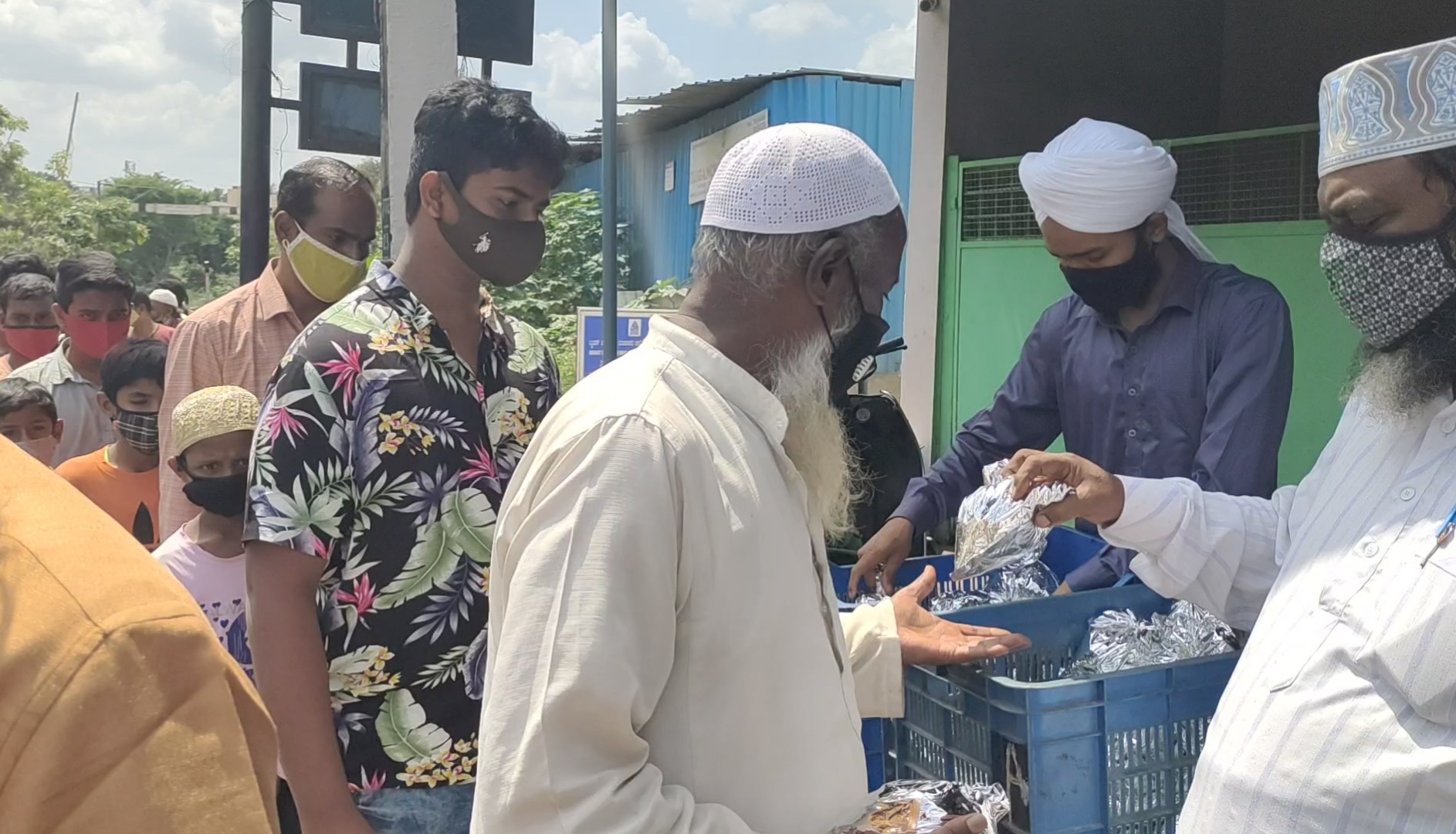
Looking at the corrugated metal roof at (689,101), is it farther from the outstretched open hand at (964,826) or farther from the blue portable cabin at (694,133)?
the outstretched open hand at (964,826)

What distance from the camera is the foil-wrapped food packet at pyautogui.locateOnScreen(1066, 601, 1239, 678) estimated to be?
1.93m

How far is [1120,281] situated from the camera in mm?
2602

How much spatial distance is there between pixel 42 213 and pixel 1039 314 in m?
26.1

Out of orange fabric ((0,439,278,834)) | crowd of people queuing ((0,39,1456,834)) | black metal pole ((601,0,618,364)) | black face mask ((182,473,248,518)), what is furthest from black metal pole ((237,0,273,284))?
orange fabric ((0,439,278,834))

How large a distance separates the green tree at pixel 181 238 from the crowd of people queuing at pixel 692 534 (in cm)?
3438

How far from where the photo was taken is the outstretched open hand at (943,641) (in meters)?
1.71

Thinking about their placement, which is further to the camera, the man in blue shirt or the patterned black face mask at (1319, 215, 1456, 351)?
the man in blue shirt

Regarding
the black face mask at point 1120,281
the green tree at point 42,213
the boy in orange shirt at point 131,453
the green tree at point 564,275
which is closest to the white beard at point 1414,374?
the black face mask at point 1120,281

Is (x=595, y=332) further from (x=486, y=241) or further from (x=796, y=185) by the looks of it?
(x=796, y=185)

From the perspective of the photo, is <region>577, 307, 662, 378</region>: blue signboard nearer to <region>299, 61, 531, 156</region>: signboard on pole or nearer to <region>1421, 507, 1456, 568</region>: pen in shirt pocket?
<region>299, 61, 531, 156</region>: signboard on pole

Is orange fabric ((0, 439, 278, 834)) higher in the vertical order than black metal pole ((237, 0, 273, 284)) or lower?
lower

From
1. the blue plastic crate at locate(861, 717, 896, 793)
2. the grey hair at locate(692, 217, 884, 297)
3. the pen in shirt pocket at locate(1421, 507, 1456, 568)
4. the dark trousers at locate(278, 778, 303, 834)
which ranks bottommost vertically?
the dark trousers at locate(278, 778, 303, 834)

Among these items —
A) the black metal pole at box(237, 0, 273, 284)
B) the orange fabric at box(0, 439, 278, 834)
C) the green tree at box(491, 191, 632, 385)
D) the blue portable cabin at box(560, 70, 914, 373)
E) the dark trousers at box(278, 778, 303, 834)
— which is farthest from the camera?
the green tree at box(491, 191, 632, 385)

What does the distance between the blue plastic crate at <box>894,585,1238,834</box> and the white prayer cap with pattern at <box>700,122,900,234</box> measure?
0.75 meters
